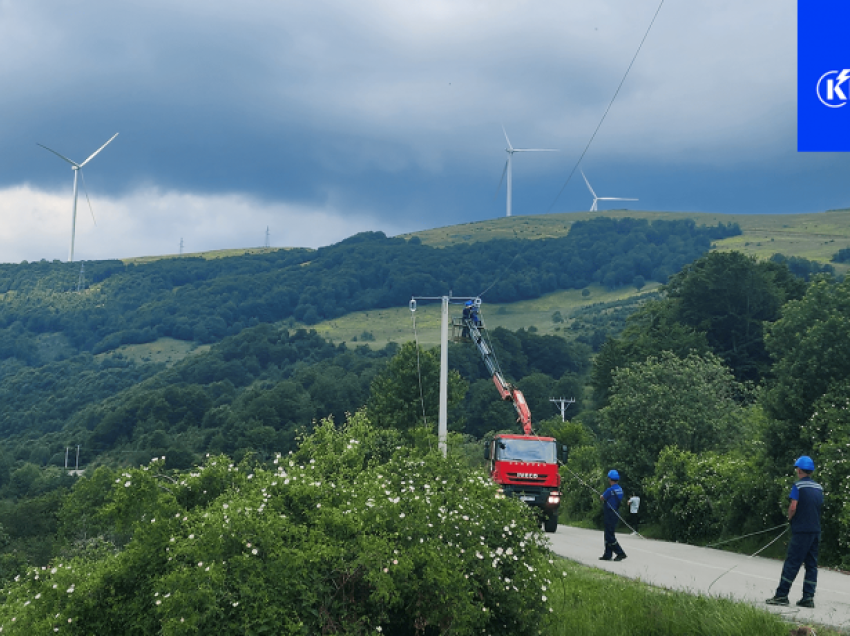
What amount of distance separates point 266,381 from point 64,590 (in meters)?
144

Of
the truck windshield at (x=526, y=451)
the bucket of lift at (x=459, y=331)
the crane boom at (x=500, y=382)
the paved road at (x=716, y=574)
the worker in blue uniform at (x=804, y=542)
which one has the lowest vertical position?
the paved road at (x=716, y=574)

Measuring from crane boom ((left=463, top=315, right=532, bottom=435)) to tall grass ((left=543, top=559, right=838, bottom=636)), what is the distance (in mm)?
23083

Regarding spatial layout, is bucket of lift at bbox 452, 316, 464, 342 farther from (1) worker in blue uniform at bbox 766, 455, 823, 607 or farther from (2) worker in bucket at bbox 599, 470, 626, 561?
(1) worker in blue uniform at bbox 766, 455, 823, 607

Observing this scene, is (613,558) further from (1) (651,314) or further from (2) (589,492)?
(1) (651,314)

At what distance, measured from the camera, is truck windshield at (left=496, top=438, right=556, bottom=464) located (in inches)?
1128

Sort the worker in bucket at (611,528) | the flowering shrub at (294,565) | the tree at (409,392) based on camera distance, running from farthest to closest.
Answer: the tree at (409,392) < the worker in bucket at (611,528) < the flowering shrub at (294,565)

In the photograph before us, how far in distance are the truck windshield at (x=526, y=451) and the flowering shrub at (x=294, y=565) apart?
19.8 m

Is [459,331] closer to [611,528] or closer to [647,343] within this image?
[611,528]

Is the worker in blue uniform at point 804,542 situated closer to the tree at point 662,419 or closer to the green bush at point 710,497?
the green bush at point 710,497

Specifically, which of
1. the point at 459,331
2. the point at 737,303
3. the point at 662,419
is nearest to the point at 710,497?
the point at 662,419

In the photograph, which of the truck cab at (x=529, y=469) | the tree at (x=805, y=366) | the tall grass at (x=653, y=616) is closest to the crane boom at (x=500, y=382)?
the truck cab at (x=529, y=469)

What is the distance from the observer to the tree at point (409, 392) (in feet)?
253

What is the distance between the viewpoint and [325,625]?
283 inches

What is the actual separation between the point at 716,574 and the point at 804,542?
16.4 feet
